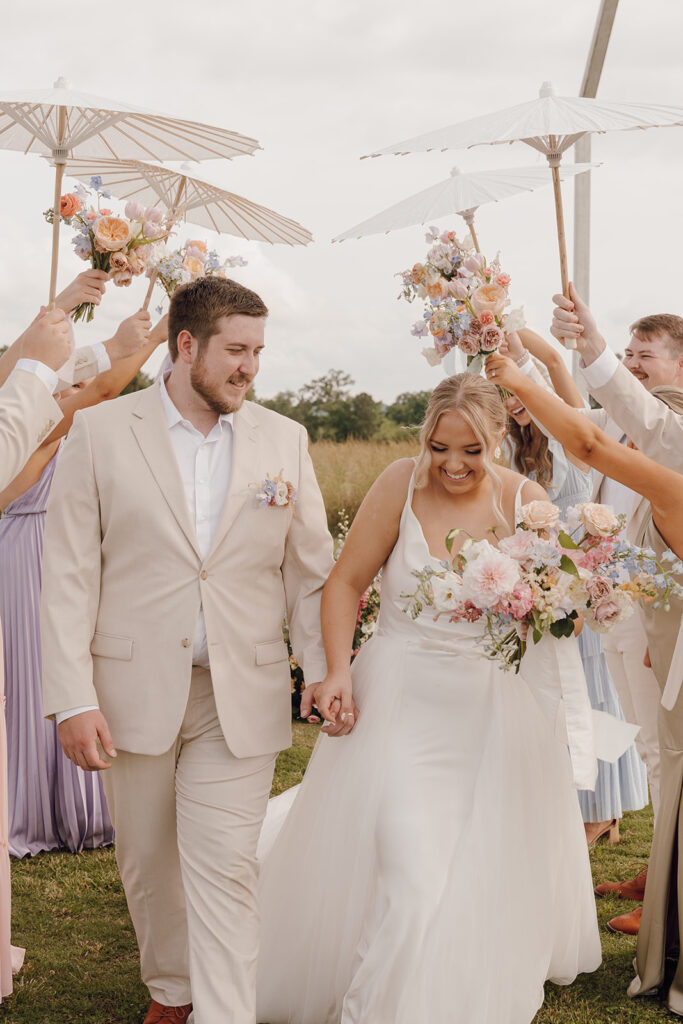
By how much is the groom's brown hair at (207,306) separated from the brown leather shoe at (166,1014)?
238 cm

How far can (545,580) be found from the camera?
3559mm

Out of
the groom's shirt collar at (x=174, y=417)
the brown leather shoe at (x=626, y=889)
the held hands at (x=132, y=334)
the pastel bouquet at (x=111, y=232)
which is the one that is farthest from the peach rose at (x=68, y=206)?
the brown leather shoe at (x=626, y=889)

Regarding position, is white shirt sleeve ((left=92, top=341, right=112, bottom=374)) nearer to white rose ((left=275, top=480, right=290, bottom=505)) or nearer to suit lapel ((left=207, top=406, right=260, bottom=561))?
suit lapel ((left=207, top=406, right=260, bottom=561))

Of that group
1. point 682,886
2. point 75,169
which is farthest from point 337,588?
point 75,169

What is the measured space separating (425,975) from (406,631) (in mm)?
1250

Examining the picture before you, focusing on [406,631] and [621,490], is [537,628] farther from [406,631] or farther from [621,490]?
[621,490]

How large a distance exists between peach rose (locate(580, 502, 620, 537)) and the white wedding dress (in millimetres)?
674

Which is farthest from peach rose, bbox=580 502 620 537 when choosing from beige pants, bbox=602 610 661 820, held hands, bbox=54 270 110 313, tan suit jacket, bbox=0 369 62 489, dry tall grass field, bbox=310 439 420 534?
dry tall grass field, bbox=310 439 420 534

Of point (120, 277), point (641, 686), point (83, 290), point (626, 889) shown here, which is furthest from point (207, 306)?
point (626, 889)

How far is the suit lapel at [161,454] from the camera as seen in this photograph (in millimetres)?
3650

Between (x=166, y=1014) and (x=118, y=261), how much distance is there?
299cm

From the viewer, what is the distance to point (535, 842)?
389 cm

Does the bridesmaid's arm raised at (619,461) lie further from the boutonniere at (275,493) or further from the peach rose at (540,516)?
the boutonniere at (275,493)

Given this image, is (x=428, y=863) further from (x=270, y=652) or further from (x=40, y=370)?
(x=40, y=370)
